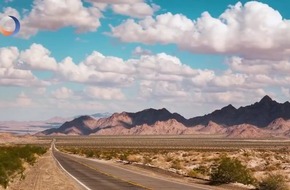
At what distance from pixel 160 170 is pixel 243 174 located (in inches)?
529

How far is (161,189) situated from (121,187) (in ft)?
8.91

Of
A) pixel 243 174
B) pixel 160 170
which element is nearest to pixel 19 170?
pixel 160 170

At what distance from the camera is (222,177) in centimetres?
3228

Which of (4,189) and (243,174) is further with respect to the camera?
(243,174)

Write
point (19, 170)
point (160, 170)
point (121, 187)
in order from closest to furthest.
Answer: point (121, 187) → point (19, 170) → point (160, 170)

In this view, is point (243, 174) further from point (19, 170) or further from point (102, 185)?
point (19, 170)

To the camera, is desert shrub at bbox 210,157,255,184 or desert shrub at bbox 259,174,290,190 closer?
desert shrub at bbox 259,174,290,190

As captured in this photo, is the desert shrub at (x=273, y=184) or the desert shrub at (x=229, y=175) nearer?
the desert shrub at (x=273, y=184)

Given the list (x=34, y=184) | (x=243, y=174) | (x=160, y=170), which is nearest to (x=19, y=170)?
(x=34, y=184)

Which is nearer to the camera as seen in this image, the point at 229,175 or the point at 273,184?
the point at 273,184

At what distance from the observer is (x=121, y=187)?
28.8m

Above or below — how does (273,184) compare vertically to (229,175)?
below

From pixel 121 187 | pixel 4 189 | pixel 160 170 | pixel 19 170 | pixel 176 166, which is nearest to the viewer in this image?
pixel 4 189

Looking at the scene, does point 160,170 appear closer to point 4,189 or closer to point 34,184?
point 34,184
